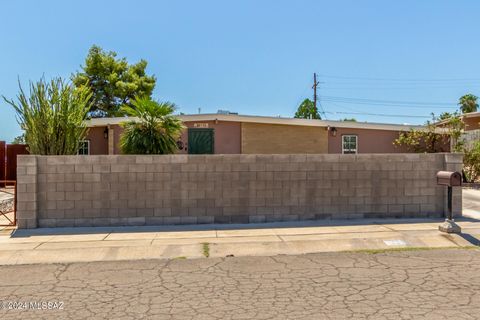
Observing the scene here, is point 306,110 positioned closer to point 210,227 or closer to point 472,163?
point 472,163

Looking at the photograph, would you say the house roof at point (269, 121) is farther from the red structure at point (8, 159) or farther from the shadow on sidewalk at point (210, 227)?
the shadow on sidewalk at point (210, 227)

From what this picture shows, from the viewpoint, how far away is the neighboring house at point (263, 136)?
1655 centimetres

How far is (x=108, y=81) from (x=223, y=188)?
22.7 meters

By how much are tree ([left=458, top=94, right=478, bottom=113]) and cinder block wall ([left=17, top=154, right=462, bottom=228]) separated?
45.0 m

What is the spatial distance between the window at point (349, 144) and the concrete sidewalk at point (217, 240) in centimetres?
865

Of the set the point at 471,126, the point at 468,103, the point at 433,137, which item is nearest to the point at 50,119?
the point at 433,137

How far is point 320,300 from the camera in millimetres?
4988

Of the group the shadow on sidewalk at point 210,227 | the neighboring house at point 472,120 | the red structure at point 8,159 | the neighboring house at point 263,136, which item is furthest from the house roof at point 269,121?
the neighboring house at point 472,120

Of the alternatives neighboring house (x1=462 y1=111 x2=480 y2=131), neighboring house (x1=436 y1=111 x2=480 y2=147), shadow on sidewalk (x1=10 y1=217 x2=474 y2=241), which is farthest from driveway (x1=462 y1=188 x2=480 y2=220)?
neighboring house (x1=462 y1=111 x2=480 y2=131)

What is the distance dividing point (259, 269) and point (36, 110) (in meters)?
7.37

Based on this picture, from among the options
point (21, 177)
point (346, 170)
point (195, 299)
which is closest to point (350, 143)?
point (346, 170)

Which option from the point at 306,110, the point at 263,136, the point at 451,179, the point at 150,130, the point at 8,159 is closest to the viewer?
the point at 451,179

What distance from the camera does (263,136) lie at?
1722 cm

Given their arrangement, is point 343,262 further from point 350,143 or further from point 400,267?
point 350,143
